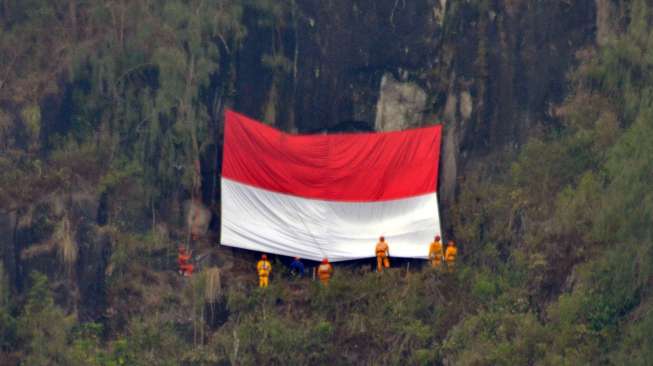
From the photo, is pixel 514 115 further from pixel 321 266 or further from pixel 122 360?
pixel 122 360

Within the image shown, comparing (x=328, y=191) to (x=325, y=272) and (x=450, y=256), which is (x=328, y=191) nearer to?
(x=325, y=272)

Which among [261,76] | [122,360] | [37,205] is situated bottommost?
[122,360]

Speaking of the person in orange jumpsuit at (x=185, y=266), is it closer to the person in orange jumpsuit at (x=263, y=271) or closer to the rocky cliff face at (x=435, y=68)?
the person in orange jumpsuit at (x=263, y=271)

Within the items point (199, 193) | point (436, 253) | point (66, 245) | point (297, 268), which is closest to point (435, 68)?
point (436, 253)

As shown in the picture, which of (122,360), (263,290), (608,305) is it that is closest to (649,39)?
(608,305)

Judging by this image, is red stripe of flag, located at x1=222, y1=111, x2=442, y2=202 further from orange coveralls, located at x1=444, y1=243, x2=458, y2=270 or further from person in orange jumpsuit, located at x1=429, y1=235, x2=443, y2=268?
orange coveralls, located at x1=444, y1=243, x2=458, y2=270

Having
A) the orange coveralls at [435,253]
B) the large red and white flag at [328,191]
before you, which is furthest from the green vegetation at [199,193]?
the large red and white flag at [328,191]

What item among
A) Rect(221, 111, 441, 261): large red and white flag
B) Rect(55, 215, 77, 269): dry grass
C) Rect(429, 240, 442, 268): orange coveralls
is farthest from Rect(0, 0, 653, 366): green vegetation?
Rect(221, 111, 441, 261): large red and white flag
